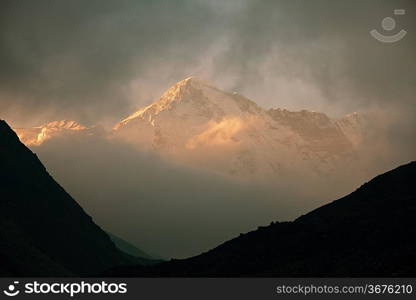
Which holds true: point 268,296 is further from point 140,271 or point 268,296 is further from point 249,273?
point 140,271

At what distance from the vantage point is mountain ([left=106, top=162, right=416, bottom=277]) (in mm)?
158000

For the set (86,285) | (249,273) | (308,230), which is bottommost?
(86,285)

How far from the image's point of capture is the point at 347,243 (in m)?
177

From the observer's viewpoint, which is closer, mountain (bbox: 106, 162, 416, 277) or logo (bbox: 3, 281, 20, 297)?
logo (bbox: 3, 281, 20, 297)

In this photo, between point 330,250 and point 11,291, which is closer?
point 11,291

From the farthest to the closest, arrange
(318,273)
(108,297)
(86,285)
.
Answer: (318,273) < (86,285) < (108,297)

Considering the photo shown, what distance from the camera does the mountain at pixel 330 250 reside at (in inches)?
6220

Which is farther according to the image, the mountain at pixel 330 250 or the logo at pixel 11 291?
the mountain at pixel 330 250

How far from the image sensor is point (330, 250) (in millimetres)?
175250

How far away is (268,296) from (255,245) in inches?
3250

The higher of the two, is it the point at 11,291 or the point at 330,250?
the point at 330,250

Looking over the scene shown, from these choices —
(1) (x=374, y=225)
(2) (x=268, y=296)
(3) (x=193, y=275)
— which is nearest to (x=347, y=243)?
(1) (x=374, y=225)

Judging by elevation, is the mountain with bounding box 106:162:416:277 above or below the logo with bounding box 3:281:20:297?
above

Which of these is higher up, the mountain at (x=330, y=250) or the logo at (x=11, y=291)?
the mountain at (x=330, y=250)
